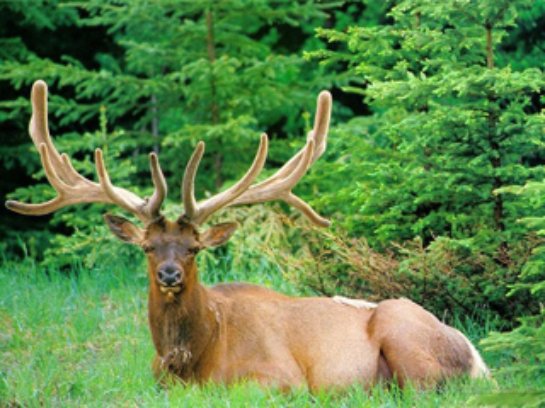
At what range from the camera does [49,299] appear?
9.30m

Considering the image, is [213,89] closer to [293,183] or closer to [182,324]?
[293,183]

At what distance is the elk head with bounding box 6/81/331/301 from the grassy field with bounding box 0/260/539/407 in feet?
2.26

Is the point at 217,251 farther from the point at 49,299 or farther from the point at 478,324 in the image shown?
the point at 478,324

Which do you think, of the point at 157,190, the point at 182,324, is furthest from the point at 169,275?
the point at 157,190

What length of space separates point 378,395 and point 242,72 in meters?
6.13

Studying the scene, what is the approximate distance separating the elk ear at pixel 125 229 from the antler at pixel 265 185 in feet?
1.21

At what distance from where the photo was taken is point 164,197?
7.33 meters

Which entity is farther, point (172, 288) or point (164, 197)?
point (164, 197)

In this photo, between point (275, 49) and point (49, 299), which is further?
point (275, 49)

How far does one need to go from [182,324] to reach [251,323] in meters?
0.51

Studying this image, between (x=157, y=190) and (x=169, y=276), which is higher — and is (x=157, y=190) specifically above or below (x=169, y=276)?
above

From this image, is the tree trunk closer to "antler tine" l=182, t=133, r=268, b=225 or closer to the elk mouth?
"antler tine" l=182, t=133, r=268, b=225

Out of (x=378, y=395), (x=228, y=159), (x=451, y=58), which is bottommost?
(x=378, y=395)

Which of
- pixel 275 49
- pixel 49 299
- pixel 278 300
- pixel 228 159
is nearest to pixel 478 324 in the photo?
pixel 278 300
